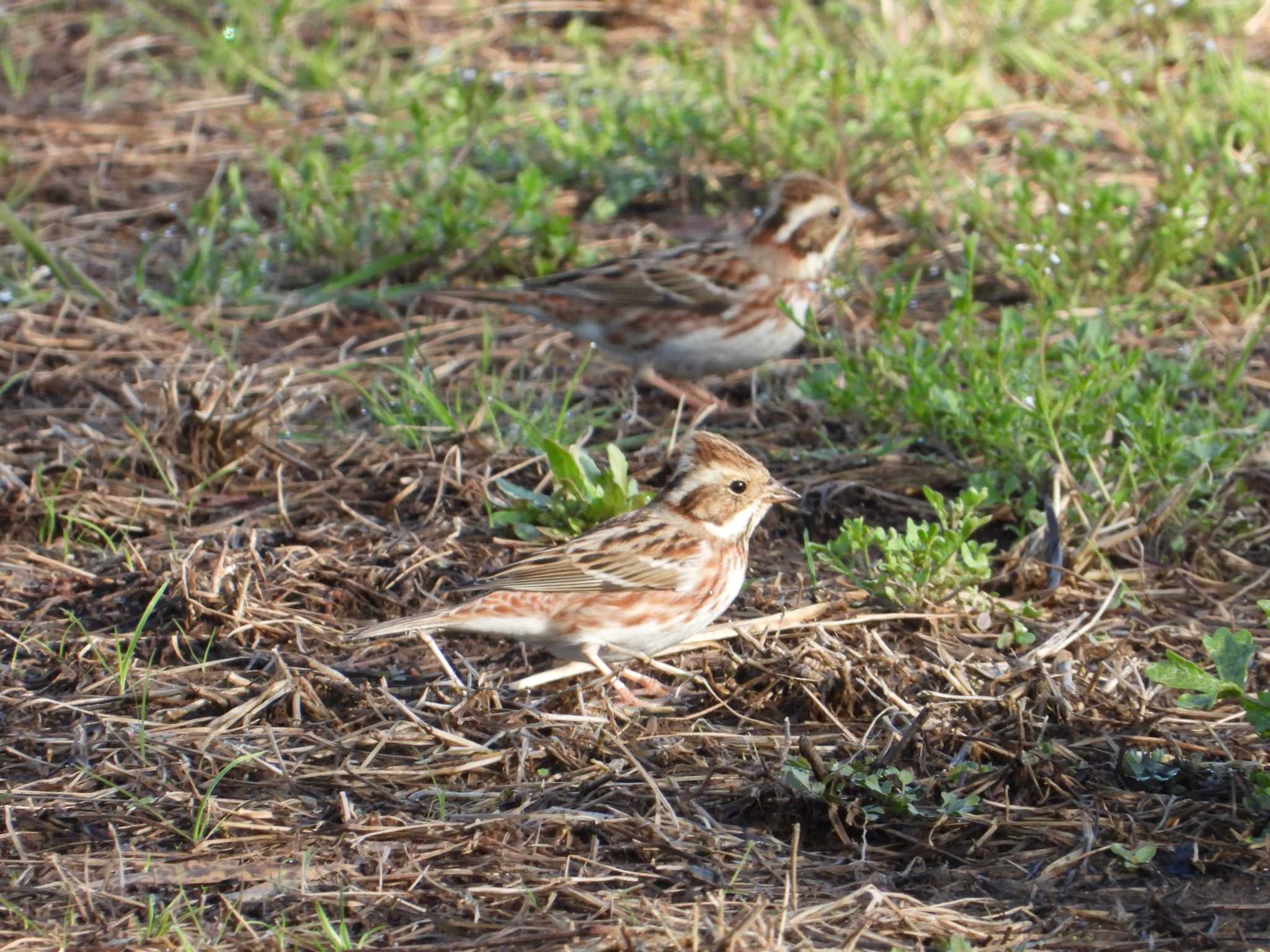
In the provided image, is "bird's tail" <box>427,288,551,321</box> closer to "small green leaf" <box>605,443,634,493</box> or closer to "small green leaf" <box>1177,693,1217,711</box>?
"small green leaf" <box>605,443,634,493</box>

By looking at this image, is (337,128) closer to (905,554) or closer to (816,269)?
(816,269)

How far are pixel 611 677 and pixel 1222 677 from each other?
1860mm

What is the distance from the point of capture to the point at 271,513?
248 inches

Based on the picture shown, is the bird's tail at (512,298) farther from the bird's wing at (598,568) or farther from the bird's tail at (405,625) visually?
the bird's tail at (405,625)

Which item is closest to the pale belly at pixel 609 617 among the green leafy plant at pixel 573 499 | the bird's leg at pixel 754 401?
the green leafy plant at pixel 573 499

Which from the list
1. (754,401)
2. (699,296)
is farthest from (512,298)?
(754,401)

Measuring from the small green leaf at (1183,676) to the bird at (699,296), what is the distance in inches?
150

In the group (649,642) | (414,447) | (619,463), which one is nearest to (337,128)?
(414,447)

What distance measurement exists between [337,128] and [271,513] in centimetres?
445

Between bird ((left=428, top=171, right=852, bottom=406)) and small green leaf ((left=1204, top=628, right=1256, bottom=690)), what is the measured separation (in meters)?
3.78

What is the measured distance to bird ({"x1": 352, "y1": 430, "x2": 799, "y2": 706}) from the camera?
516 centimetres

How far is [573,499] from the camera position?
19.5 ft

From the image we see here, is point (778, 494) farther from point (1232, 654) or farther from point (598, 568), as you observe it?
point (1232, 654)

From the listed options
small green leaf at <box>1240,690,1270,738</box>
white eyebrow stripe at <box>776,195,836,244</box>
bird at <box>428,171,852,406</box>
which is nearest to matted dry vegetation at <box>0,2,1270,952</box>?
small green leaf at <box>1240,690,1270,738</box>
